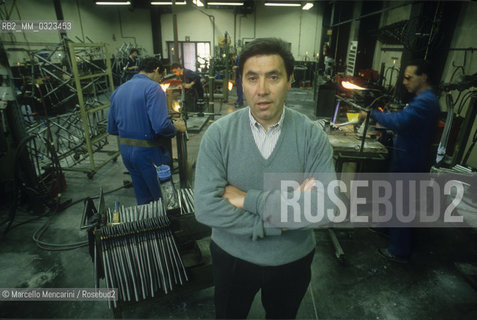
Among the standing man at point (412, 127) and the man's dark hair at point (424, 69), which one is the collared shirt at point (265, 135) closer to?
the standing man at point (412, 127)

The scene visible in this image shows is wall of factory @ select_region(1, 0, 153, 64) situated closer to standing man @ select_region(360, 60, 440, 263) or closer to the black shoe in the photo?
standing man @ select_region(360, 60, 440, 263)

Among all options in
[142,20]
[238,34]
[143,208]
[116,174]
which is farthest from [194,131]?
[142,20]

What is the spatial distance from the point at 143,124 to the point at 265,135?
1.96m

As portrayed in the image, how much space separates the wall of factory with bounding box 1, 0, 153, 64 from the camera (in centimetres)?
946

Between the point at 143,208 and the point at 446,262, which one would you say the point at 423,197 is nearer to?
the point at 446,262

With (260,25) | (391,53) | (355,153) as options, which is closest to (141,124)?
(355,153)

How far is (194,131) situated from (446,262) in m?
6.19

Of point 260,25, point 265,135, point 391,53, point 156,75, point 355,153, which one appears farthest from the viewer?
point 260,25

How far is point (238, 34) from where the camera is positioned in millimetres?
15992

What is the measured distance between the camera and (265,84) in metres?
1.36

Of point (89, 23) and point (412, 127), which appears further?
point (89, 23)

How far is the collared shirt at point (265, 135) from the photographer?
143 centimetres

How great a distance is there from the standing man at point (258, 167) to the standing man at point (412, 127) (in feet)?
6.02

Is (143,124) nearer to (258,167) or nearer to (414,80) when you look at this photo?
(258,167)
